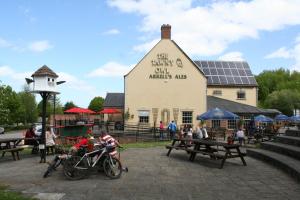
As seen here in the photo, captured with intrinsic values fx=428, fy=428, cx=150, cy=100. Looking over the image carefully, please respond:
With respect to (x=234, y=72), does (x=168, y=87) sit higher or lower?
lower

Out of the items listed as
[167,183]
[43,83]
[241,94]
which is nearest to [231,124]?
[241,94]

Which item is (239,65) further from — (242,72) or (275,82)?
(275,82)

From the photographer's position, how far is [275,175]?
39.0 feet

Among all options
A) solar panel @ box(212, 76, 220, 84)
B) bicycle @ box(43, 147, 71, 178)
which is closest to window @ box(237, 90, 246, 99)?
solar panel @ box(212, 76, 220, 84)

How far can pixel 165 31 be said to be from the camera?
4331 cm

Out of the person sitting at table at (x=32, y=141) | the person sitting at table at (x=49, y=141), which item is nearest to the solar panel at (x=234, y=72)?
the person sitting at table at (x=32, y=141)

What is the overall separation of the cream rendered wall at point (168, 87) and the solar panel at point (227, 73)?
801 centimetres

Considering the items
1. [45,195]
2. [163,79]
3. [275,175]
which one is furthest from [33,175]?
[163,79]

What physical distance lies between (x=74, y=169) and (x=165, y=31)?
33.3 metres

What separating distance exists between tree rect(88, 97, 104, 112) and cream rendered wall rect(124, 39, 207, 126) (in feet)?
231

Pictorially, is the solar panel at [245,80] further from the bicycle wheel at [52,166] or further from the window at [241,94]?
the bicycle wheel at [52,166]

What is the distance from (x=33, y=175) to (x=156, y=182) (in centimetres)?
383

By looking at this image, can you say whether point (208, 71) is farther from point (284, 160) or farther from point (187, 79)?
point (284, 160)

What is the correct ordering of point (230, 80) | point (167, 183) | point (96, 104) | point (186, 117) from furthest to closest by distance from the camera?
point (96, 104) < point (230, 80) < point (186, 117) < point (167, 183)
